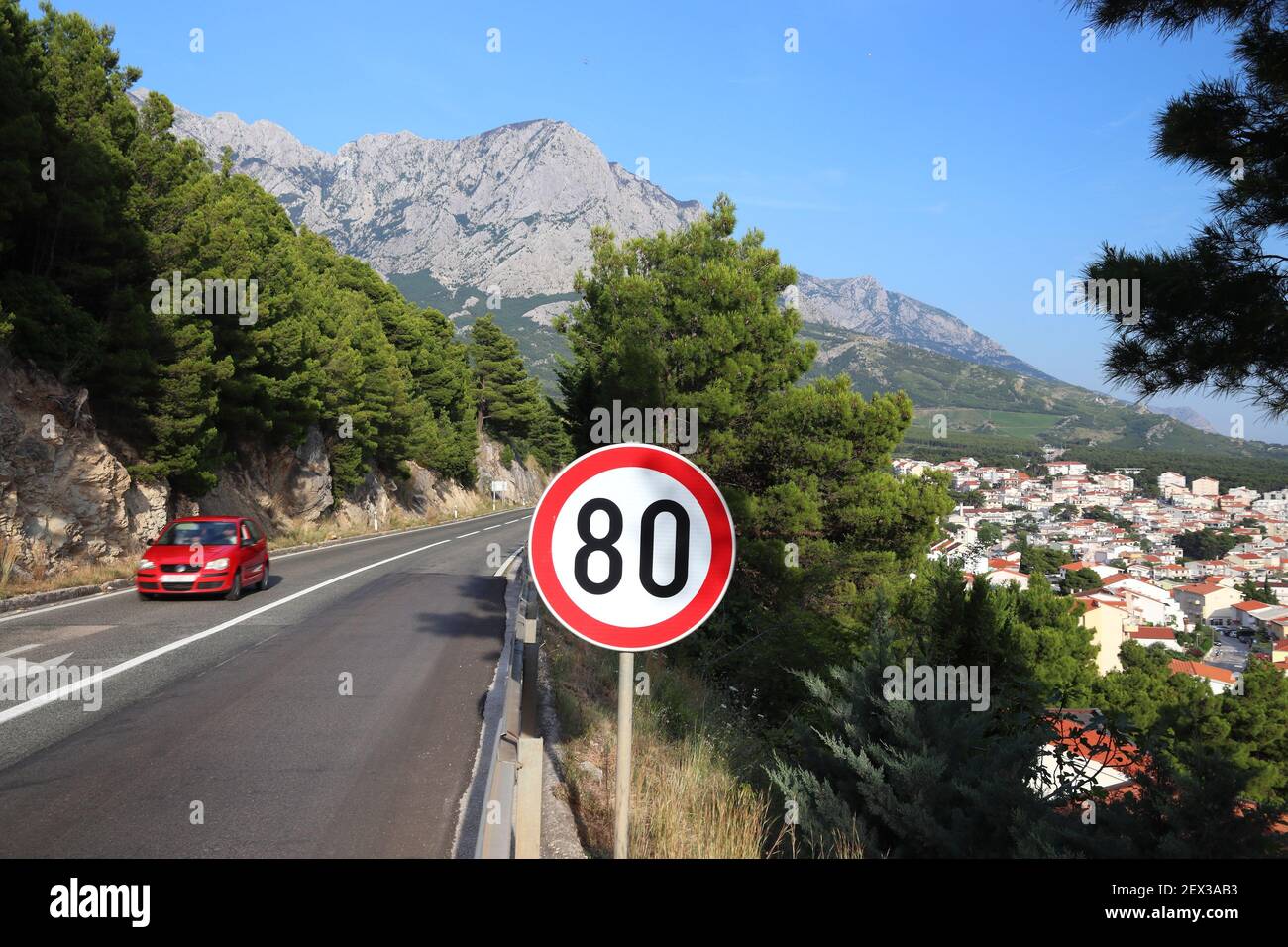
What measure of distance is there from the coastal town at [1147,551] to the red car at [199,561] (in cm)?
2879

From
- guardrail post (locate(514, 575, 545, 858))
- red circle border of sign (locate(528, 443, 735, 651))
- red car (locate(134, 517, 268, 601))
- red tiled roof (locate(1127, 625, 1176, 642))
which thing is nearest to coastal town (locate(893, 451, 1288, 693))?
red tiled roof (locate(1127, 625, 1176, 642))

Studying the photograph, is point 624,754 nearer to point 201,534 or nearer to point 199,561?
point 199,561

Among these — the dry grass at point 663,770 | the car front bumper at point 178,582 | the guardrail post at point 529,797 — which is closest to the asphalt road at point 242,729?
the car front bumper at point 178,582

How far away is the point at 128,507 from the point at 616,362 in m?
11.9

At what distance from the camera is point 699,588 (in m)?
3.28

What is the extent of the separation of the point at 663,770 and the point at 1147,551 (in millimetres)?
130809

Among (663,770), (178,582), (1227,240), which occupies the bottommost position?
(663,770)

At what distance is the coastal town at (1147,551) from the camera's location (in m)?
66.9

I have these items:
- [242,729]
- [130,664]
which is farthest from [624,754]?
[130,664]

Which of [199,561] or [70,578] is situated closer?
[199,561]

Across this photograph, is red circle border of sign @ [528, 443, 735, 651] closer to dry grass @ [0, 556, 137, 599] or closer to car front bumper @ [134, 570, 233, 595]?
car front bumper @ [134, 570, 233, 595]

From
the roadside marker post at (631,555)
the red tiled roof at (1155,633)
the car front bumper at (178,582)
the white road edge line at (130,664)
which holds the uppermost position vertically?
the roadside marker post at (631,555)

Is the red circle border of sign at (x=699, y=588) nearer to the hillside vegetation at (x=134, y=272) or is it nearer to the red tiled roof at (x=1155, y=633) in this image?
the hillside vegetation at (x=134, y=272)
